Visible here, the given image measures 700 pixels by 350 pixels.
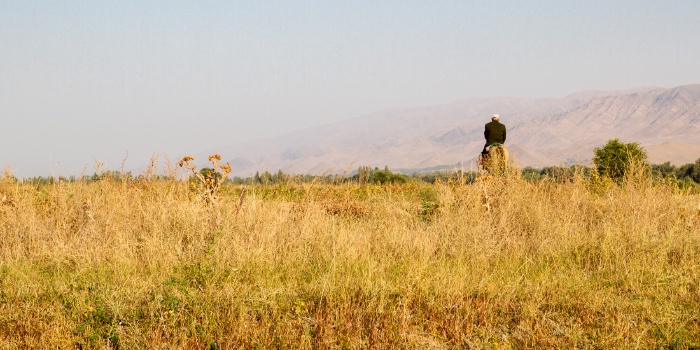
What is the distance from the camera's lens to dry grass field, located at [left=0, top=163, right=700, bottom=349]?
4.80 metres

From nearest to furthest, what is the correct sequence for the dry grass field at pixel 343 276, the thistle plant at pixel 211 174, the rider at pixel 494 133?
the dry grass field at pixel 343 276 → the thistle plant at pixel 211 174 → the rider at pixel 494 133

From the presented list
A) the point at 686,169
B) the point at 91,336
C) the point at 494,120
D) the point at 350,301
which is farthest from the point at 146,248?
the point at 686,169

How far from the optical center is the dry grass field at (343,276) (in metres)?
4.80

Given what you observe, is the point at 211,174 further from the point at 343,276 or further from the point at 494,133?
the point at 494,133

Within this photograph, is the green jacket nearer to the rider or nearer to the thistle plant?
the rider

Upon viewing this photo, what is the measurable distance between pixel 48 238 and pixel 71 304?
281 cm

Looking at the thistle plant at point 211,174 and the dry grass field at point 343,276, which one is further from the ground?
the thistle plant at point 211,174

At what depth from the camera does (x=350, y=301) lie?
5.24 m

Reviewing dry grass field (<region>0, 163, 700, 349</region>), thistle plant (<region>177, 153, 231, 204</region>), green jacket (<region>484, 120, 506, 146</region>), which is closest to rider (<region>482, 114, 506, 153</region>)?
green jacket (<region>484, 120, 506, 146</region>)

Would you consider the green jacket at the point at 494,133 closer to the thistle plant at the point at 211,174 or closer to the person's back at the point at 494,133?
the person's back at the point at 494,133

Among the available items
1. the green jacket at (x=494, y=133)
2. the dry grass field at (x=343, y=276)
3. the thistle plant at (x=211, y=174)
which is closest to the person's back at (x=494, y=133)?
the green jacket at (x=494, y=133)

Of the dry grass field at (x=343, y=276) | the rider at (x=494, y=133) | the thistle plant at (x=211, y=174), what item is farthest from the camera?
the rider at (x=494, y=133)

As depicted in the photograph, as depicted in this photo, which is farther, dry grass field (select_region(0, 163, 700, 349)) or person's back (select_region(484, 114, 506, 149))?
person's back (select_region(484, 114, 506, 149))

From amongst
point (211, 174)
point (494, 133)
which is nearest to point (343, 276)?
point (211, 174)
